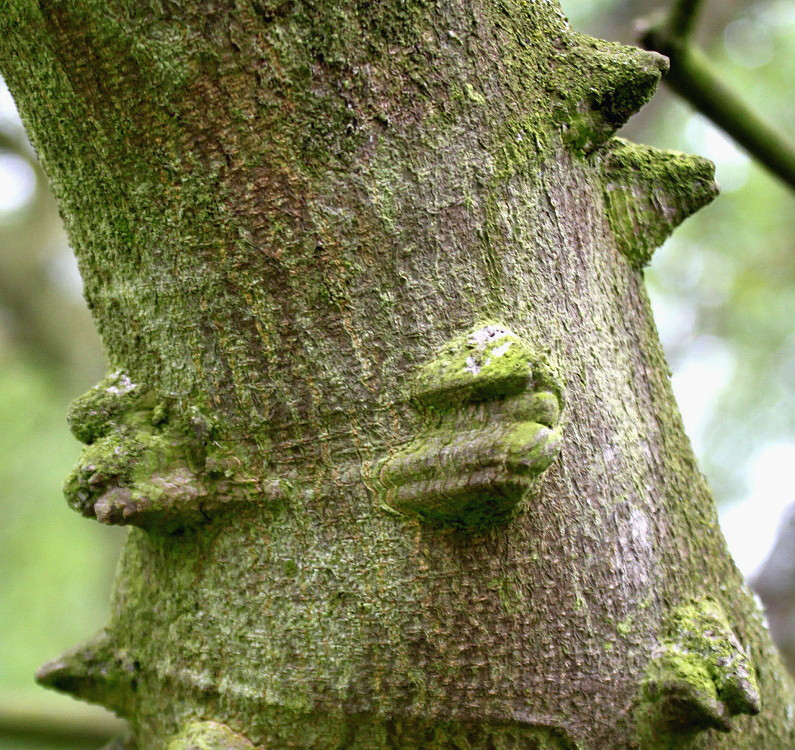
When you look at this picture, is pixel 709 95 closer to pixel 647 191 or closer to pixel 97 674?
pixel 647 191

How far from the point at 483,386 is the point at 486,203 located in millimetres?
179

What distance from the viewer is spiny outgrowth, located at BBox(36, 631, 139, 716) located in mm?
901

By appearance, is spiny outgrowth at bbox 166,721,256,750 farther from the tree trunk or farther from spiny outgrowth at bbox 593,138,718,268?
spiny outgrowth at bbox 593,138,718,268

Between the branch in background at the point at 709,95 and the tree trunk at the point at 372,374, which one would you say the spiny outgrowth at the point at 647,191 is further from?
the branch in background at the point at 709,95

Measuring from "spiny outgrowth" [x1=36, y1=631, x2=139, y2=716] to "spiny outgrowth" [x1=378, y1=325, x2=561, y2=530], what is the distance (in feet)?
1.41

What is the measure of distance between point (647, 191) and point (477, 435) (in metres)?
0.41

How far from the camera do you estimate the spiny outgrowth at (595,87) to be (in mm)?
776

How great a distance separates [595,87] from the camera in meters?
0.78

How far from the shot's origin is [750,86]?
5043 millimetres

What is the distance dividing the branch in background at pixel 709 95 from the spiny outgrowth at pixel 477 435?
1.30 m

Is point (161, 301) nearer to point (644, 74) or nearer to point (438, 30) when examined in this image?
point (438, 30)

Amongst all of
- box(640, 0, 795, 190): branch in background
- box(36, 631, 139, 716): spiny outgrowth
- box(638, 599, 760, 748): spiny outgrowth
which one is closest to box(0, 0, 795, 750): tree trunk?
box(638, 599, 760, 748): spiny outgrowth

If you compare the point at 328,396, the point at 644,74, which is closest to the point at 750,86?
the point at 644,74

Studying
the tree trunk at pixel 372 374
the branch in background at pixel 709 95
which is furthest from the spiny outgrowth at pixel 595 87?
the branch in background at pixel 709 95
